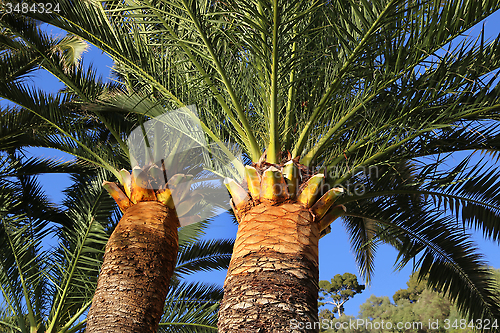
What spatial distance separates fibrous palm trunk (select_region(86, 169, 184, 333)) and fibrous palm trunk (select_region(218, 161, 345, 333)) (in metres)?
1.62

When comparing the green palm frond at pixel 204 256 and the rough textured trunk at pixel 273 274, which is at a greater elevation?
the green palm frond at pixel 204 256

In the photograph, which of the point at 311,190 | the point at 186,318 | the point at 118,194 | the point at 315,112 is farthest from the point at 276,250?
the point at 186,318

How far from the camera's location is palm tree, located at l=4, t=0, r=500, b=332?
3.36 meters

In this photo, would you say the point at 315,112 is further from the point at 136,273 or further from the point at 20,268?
the point at 20,268

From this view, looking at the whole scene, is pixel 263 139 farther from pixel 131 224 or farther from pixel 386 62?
pixel 131 224

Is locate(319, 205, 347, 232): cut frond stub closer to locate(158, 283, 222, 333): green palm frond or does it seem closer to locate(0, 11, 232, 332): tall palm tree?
locate(0, 11, 232, 332): tall palm tree

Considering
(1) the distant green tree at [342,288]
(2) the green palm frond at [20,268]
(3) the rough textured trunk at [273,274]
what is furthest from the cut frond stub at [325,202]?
(1) the distant green tree at [342,288]

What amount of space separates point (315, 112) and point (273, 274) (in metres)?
1.91

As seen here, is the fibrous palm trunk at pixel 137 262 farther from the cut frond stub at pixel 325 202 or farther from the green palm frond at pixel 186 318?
the cut frond stub at pixel 325 202

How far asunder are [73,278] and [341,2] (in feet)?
18.3

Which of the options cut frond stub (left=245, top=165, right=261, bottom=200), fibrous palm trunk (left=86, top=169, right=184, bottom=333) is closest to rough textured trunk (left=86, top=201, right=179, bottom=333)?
fibrous palm trunk (left=86, top=169, right=184, bottom=333)

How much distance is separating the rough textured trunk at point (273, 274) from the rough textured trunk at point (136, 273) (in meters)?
1.68

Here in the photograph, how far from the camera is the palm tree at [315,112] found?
3.36 m

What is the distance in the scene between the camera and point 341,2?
11.4 feet
